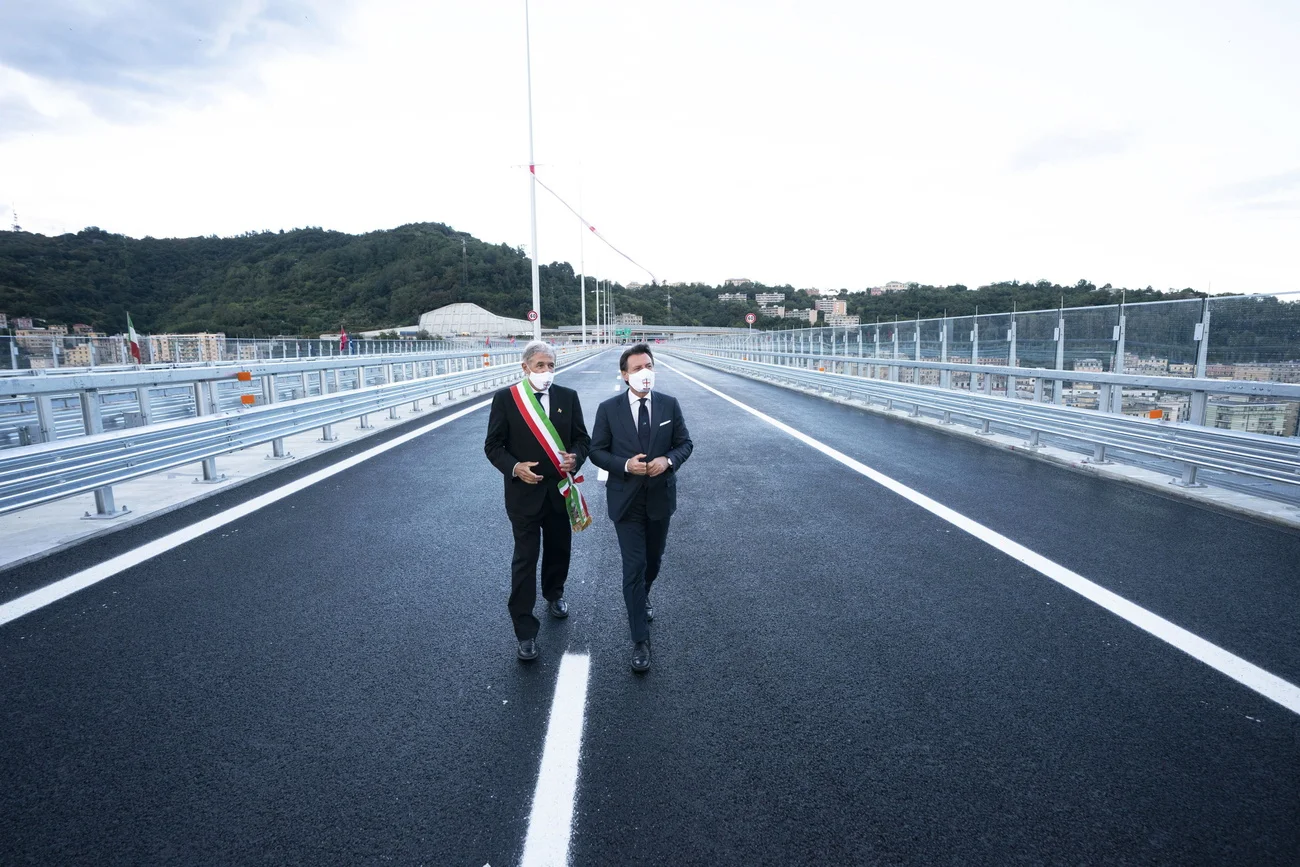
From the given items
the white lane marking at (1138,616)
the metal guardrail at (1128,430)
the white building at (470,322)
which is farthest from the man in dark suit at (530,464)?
the white building at (470,322)

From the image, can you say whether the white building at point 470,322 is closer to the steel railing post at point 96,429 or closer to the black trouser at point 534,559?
the steel railing post at point 96,429

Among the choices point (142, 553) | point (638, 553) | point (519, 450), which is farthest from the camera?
point (142, 553)

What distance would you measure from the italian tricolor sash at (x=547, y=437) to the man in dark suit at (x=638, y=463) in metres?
0.21

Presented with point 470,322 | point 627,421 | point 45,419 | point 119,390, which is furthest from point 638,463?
point 470,322

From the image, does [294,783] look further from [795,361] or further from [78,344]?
[795,361]

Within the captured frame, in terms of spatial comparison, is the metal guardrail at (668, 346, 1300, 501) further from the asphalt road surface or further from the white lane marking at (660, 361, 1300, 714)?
the white lane marking at (660, 361, 1300, 714)

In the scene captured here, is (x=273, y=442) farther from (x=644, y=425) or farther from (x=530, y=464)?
(x=644, y=425)

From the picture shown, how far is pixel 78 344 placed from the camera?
2334cm

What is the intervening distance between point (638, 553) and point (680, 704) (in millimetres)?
822

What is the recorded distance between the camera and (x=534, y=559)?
406cm

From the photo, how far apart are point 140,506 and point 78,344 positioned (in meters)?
21.0

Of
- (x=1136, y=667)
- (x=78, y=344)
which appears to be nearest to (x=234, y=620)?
(x=1136, y=667)

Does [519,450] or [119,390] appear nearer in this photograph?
[519,450]

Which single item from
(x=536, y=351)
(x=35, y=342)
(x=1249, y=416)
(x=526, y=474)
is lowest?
(x=1249, y=416)
